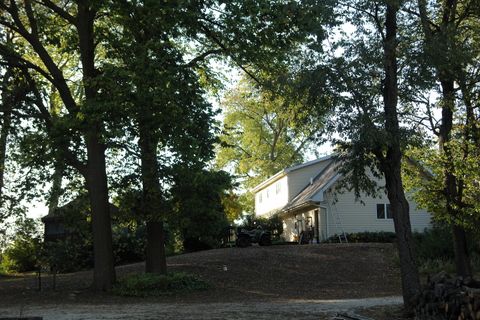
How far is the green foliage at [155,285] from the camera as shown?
18078 mm

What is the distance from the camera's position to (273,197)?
150 ft

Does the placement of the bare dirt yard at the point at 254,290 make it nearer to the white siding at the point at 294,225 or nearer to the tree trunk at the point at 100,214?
the tree trunk at the point at 100,214

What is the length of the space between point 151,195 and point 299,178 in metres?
24.2

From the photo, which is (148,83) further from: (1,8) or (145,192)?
(1,8)

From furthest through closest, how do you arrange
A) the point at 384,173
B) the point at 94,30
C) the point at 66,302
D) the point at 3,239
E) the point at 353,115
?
the point at 3,239 < the point at 94,30 < the point at 66,302 < the point at 384,173 < the point at 353,115

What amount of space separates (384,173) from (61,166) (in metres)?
11.2

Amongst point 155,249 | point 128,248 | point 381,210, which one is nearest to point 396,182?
point 155,249

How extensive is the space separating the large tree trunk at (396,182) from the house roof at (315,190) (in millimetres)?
19477

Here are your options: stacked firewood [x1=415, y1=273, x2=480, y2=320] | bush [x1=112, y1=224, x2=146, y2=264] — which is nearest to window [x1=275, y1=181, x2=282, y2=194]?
bush [x1=112, y1=224, x2=146, y2=264]

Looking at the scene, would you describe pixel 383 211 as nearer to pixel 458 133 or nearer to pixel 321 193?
pixel 321 193

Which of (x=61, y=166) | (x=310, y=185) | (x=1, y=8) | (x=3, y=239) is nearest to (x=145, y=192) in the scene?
(x=61, y=166)

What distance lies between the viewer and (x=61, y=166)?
1980 centimetres

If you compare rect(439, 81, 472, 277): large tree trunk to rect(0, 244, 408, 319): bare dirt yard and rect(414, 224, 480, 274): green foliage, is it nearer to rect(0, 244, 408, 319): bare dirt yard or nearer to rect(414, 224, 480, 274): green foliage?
rect(0, 244, 408, 319): bare dirt yard

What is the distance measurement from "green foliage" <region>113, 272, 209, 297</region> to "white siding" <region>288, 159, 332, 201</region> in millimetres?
22166
